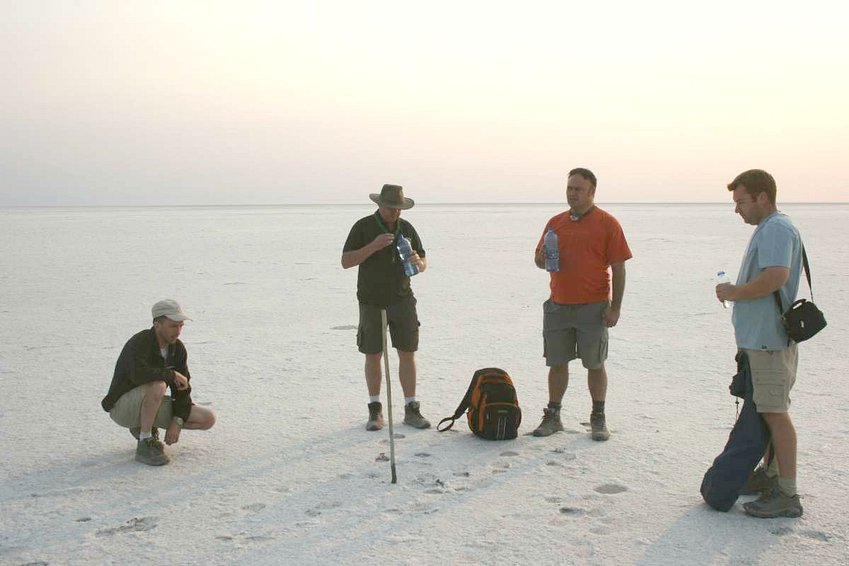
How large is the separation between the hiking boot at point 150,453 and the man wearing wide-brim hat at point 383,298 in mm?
1472

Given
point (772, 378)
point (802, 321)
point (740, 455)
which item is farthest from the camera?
point (740, 455)

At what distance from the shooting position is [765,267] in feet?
14.1

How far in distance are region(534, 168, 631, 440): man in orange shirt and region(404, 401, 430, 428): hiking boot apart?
2.66 feet

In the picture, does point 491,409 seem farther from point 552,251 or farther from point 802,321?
point 802,321

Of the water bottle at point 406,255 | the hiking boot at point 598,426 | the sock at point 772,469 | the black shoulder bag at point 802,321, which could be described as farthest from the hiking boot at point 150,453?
the black shoulder bag at point 802,321

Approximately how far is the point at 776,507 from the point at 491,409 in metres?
1.99

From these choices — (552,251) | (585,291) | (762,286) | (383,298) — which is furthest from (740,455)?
(383,298)

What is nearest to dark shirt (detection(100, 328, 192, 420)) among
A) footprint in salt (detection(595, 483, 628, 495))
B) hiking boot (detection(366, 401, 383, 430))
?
hiking boot (detection(366, 401, 383, 430))

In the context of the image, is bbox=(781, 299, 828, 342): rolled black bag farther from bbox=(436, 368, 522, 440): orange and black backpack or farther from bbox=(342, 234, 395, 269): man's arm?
Answer: bbox=(342, 234, 395, 269): man's arm

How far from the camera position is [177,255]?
2208 centimetres

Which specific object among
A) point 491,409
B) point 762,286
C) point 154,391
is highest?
point 762,286

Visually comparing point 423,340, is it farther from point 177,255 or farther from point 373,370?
point 177,255

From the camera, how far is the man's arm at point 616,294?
575cm

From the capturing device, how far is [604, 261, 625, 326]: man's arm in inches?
227
